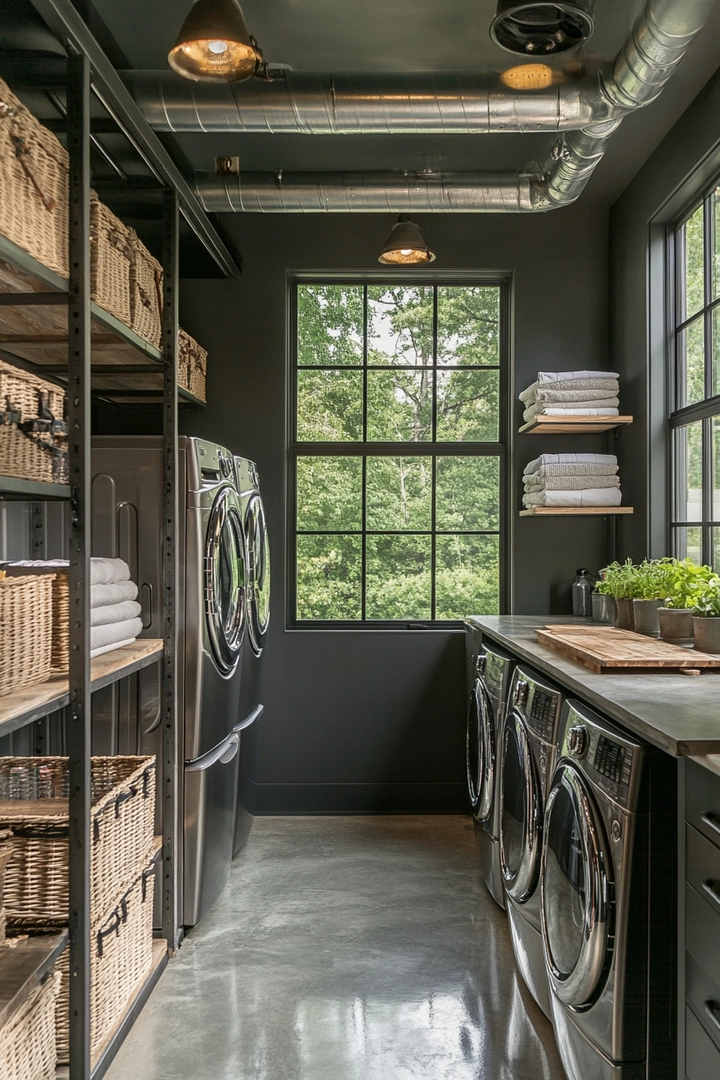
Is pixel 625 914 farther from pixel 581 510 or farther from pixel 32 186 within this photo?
pixel 581 510

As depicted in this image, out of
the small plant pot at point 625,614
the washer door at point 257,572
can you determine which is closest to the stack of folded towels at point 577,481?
the small plant pot at point 625,614

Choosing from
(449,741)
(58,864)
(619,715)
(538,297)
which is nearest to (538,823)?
(619,715)

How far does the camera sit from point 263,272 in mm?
4453

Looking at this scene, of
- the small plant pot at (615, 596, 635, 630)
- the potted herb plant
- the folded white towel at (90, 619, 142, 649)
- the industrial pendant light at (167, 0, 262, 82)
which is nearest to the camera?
the industrial pendant light at (167, 0, 262, 82)

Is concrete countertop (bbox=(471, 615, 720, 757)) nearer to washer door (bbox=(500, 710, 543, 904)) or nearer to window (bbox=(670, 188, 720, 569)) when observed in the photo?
washer door (bbox=(500, 710, 543, 904))

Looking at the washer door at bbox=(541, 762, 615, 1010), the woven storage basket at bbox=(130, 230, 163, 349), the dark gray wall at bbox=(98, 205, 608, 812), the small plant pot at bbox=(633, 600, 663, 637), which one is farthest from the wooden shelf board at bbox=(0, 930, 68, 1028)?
the dark gray wall at bbox=(98, 205, 608, 812)

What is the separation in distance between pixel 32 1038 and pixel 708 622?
6.51 feet

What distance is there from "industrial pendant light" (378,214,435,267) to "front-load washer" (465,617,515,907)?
159 cm

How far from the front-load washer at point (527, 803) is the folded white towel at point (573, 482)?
140cm

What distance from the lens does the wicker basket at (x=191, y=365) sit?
149 inches

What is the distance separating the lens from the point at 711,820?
150cm

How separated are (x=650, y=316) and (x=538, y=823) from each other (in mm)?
2409

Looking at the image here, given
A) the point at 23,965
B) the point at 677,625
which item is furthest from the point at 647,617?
the point at 23,965

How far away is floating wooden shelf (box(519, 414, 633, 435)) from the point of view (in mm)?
4039
